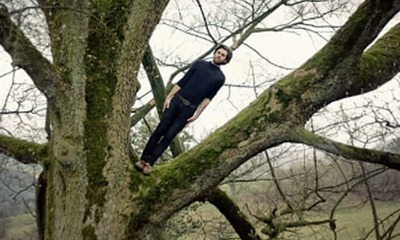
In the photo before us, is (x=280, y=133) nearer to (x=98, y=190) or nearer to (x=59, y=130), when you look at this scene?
(x=98, y=190)

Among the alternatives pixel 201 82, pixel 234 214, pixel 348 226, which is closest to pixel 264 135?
pixel 201 82

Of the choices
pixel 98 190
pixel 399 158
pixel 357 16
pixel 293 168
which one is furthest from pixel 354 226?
pixel 98 190

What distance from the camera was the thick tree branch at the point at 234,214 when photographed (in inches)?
165

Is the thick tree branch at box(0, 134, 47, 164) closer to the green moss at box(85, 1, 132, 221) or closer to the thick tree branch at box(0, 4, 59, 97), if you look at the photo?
the green moss at box(85, 1, 132, 221)

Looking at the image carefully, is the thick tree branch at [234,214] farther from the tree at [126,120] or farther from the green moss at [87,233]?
the green moss at [87,233]

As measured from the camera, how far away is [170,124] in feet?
11.8

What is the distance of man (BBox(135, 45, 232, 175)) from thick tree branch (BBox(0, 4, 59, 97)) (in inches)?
38.3

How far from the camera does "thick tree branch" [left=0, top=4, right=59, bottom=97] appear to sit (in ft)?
7.23

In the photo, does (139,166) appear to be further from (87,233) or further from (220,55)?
(220,55)

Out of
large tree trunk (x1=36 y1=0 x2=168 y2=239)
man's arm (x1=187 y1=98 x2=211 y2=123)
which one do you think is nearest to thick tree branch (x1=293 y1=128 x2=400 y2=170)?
man's arm (x1=187 y1=98 x2=211 y2=123)

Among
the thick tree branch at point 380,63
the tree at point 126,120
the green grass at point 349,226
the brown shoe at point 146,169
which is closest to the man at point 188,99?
the brown shoe at point 146,169

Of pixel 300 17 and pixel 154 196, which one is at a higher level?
pixel 300 17

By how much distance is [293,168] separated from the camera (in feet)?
17.2

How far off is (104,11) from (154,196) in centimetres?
133
